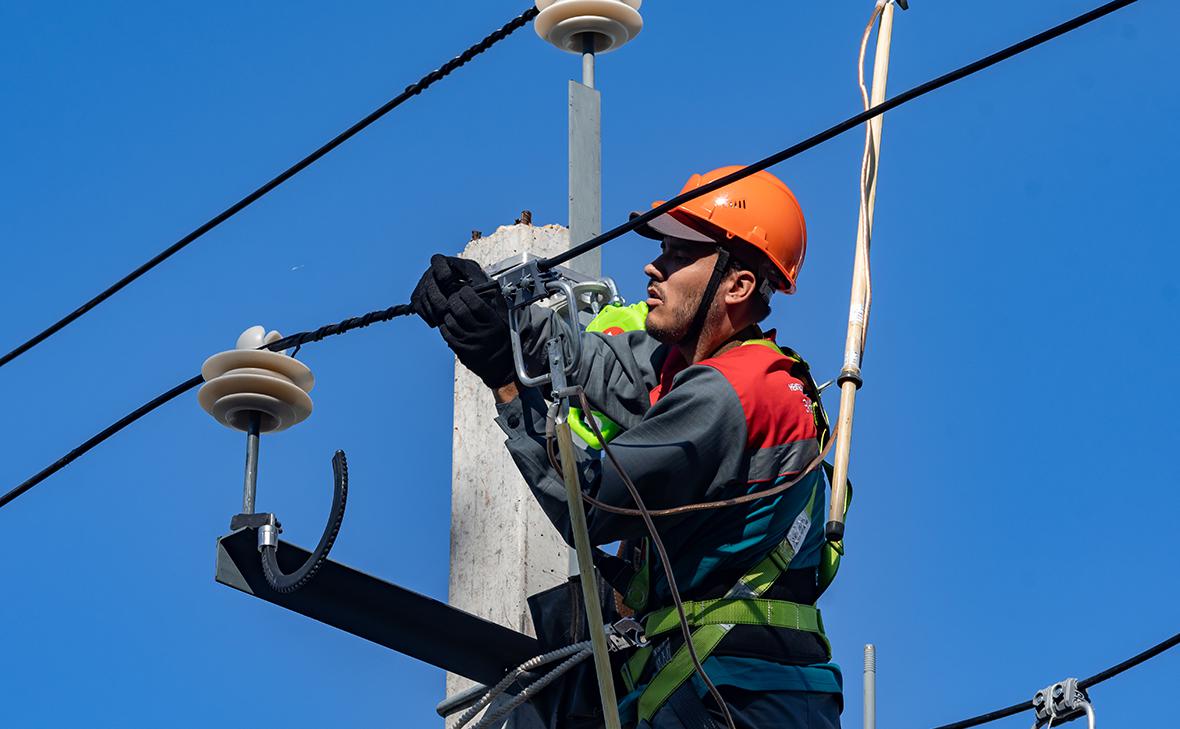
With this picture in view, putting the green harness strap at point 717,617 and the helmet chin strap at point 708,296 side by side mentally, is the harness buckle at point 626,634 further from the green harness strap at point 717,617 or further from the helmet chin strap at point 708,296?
the helmet chin strap at point 708,296

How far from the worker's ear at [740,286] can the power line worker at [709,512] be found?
0.07 m

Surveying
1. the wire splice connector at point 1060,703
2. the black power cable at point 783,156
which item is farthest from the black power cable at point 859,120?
the wire splice connector at point 1060,703

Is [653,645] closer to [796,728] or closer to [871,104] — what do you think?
[796,728]

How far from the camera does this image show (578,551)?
527 cm

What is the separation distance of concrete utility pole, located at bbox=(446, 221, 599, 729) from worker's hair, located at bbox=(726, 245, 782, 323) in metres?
0.47

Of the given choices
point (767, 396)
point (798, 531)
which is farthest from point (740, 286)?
point (798, 531)

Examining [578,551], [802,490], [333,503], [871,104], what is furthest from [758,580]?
[871,104]

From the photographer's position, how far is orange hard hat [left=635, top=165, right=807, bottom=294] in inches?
244

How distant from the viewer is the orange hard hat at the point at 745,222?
6191 millimetres

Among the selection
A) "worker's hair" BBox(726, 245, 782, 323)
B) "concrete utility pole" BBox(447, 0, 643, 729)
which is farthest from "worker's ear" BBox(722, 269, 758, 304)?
"concrete utility pole" BBox(447, 0, 643, 729)

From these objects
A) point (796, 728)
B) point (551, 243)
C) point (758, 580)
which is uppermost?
point (551, 243)

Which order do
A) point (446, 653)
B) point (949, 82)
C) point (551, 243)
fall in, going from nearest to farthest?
point (949, 82)
point (446, 653)
point (551, 243)

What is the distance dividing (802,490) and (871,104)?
1463 millimetres

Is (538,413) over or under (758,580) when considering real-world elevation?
over
